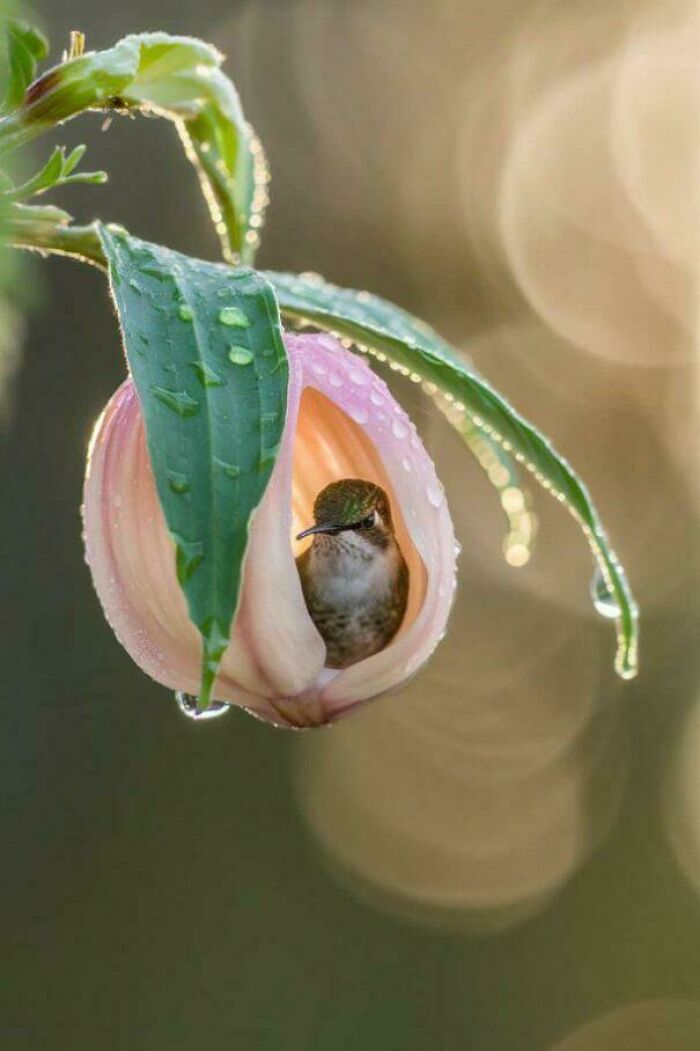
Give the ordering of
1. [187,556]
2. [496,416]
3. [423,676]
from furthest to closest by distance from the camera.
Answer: [423,676], [496,416], [187,556]

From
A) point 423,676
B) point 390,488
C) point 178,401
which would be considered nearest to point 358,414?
point 390,488

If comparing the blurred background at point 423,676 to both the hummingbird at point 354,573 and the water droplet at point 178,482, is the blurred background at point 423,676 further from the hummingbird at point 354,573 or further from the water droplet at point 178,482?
the water droplet at point 178,482

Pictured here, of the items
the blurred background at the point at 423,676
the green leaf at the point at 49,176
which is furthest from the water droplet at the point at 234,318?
the blurred background at the point at 423,676

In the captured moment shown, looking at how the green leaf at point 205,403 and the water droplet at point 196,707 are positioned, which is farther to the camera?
the water droplet at point 196,707

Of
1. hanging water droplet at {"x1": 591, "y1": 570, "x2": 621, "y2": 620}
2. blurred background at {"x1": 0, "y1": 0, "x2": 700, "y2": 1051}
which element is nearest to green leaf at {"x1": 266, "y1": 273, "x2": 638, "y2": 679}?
hanging water droplet at {"x1": 591, "y1": 570, "x2": 621, "y2": 620}

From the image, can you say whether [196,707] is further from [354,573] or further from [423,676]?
[423,676]

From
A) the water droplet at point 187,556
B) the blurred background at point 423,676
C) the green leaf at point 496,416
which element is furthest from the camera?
the blurred background at point 423,676

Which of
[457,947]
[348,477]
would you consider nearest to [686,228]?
[457,947]
